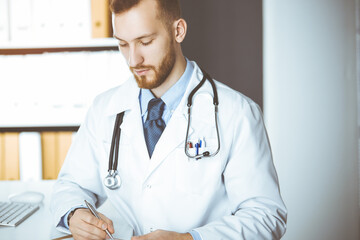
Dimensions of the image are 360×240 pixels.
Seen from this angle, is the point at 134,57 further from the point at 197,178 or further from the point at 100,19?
the point at 100,19

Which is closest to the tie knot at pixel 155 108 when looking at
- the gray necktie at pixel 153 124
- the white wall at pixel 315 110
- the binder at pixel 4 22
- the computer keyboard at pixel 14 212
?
the gray necktie at pixel 153 124

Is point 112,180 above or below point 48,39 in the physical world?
below

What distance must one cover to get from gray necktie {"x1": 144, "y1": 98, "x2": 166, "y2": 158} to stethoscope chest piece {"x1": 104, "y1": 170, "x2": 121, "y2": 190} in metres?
0.13

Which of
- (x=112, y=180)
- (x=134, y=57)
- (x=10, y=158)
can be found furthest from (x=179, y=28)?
(x=10, y=158)

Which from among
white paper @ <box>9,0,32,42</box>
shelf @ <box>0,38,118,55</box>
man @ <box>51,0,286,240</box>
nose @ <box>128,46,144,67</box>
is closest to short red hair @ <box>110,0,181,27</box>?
man @ <box>51,0,286,240</box>

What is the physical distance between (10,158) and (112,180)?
1144 millimetres

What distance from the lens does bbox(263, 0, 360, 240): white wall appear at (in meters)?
1.84

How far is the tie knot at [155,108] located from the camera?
1311mm

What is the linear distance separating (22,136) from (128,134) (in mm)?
1070

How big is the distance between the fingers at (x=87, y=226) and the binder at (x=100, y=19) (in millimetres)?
1230

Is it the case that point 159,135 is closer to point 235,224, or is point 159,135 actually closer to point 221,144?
point 221,144

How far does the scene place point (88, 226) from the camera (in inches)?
40.5

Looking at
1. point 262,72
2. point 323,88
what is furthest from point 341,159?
point 262,72

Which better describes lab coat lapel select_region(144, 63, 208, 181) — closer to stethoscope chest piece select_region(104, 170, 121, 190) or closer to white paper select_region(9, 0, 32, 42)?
stethoscope chest piece select_region(104, 170, 121, 190)
